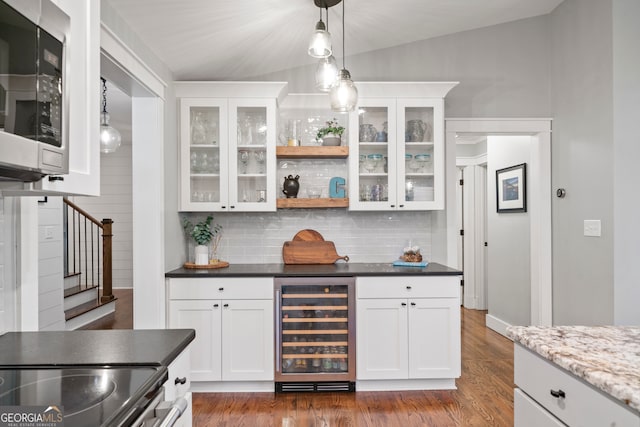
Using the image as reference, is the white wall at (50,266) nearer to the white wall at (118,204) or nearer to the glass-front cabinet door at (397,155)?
the glass-front cabinet door at (397,155)

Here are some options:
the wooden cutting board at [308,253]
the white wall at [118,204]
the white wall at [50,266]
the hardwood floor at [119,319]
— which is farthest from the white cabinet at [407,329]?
the white wall at [118,204]

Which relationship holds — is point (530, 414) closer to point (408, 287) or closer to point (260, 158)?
point (408, 287)

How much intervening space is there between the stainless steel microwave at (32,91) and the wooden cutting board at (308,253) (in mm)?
2497

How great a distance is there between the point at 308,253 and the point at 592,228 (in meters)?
2.25

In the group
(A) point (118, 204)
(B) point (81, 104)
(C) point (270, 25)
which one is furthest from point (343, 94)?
(A) point (118, 204)

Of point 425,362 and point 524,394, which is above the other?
point 524,394

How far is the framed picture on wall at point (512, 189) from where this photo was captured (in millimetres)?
4309

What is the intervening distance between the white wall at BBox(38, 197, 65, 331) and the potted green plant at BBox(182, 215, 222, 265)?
52.9 inches

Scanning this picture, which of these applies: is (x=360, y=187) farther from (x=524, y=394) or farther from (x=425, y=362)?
(x=524, y=394)

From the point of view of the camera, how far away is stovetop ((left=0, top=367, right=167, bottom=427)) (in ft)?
3.05

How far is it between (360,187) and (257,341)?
1504 mm

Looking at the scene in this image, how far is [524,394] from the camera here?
1.41m

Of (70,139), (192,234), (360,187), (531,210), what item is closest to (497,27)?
(531,210)

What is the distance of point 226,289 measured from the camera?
3.09m
